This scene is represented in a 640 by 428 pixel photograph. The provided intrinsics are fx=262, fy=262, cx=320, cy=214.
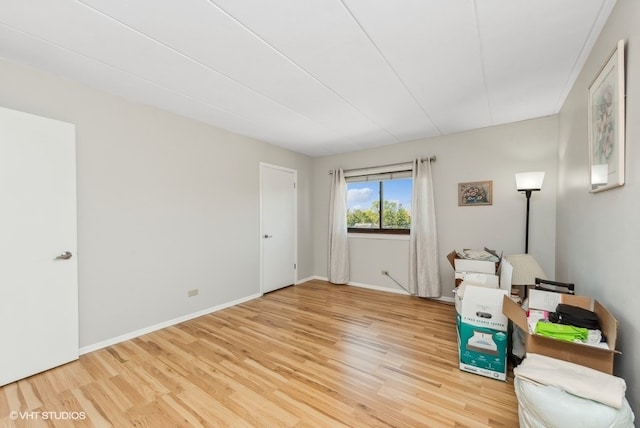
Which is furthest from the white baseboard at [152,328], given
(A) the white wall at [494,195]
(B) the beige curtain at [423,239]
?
(B) the beige curtain at [423,239]

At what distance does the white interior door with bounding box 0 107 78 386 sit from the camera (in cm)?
196

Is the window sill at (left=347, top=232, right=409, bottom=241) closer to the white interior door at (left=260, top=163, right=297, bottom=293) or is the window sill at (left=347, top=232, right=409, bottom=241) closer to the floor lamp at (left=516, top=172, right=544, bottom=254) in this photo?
the white interior door at (left=260, top=163, right=297, bottom=293)

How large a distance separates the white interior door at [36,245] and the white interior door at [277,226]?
7.48 ft

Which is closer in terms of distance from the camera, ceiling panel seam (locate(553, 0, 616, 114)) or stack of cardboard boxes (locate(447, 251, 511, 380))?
ceiling panel seam (locate(553, 0, 616, 114))

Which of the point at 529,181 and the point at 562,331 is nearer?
the point at 562,331

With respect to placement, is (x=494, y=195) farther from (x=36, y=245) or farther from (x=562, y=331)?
(x=36, y=245)

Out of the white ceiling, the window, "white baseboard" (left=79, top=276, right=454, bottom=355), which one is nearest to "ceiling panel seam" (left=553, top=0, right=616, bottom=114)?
the white ceiling

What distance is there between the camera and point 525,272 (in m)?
2.45

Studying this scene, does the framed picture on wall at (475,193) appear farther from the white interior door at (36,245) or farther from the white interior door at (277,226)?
the white interior door at (36,245)

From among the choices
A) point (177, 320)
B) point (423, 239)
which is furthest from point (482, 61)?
point (177, 320)

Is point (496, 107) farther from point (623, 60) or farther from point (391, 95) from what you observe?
point (623, 60)

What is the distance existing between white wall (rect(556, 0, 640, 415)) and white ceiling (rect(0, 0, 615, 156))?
206 mm

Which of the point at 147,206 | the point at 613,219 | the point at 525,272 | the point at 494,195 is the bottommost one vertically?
the point at 525,272

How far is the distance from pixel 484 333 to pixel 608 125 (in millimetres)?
1583
